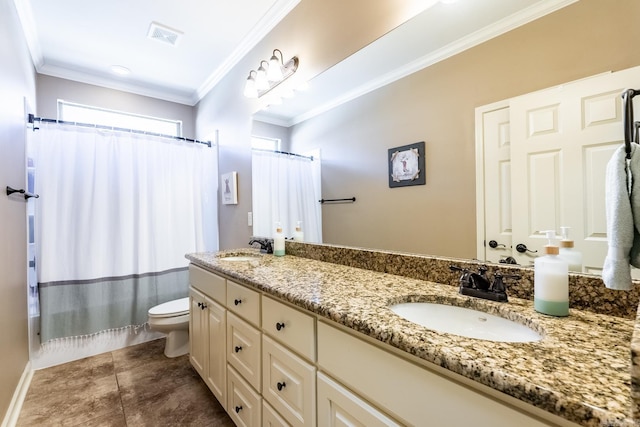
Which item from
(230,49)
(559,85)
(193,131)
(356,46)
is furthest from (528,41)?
(193,131)

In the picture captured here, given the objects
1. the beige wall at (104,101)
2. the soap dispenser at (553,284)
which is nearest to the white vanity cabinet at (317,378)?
the soap dispenser at (553,284)

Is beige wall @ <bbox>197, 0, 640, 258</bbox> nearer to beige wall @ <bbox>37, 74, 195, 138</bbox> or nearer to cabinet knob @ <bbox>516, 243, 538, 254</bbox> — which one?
cabinet knob @ <bbox>516, 243, 538, 254</bbox>

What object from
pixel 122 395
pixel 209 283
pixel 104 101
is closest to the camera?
pixel 209 283

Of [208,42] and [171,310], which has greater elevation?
[208,42]

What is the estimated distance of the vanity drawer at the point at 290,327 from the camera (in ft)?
3.01

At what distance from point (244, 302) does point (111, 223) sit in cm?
181

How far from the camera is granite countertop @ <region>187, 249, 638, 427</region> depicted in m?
0.42

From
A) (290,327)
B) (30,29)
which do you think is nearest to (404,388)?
(290,327)

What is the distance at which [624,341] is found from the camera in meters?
0.60

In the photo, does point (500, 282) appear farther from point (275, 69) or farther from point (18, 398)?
point (18, 398)

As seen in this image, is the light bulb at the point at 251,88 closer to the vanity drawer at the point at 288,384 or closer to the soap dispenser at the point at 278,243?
the soap dispenser at the point at 278,243

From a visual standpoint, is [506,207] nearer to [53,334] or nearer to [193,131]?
[53,334]

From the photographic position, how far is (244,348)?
1.29 metres

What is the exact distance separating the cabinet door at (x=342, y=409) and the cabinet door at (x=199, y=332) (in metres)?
1.07
